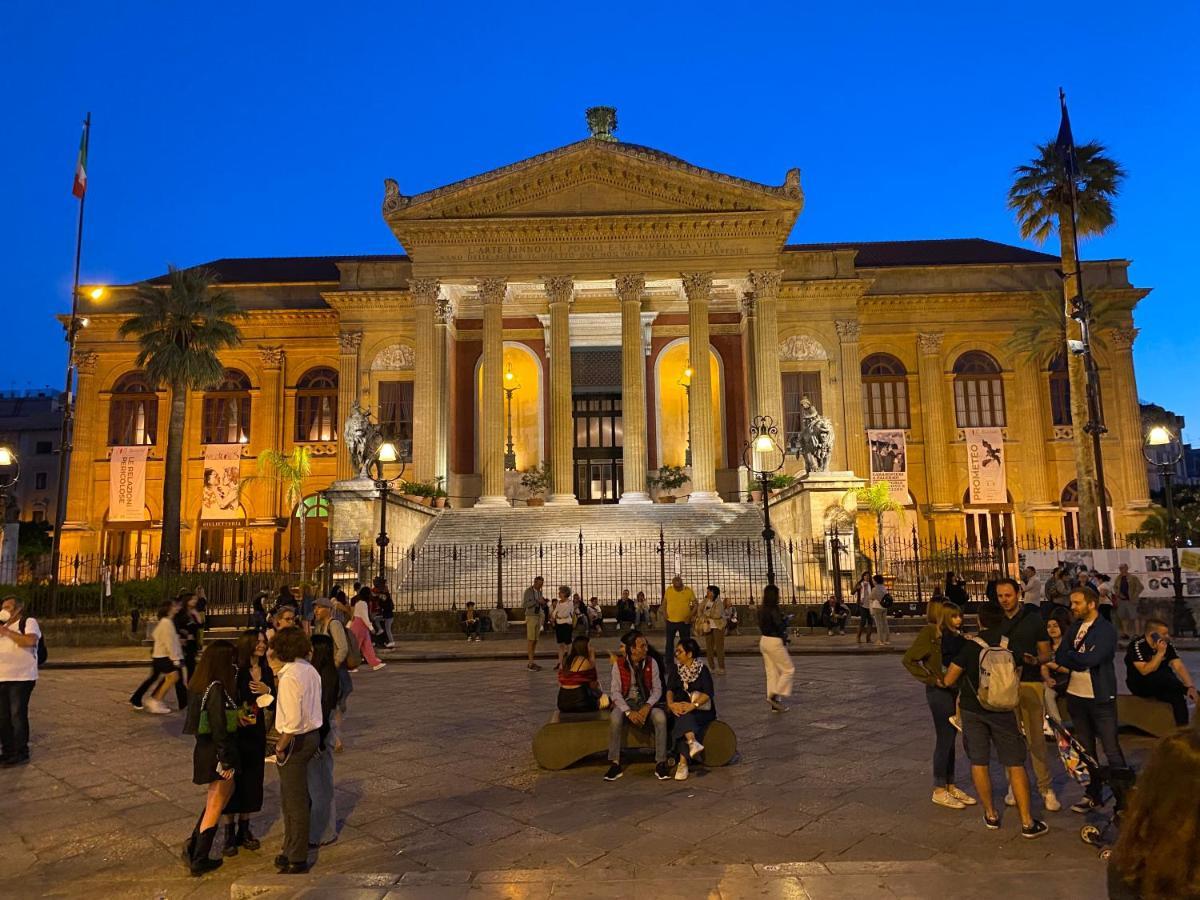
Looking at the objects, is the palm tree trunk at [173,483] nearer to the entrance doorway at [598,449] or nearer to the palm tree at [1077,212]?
the entrance doorway at [598,449]

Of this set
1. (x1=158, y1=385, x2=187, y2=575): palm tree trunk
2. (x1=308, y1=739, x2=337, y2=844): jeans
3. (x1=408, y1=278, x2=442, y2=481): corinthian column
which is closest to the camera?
(x1=308, y1=739, x2=337, y2=844): jeans

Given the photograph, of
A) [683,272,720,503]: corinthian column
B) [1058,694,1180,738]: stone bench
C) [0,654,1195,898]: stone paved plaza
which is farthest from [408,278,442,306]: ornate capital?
[1058,694,1180,738]: stone bench

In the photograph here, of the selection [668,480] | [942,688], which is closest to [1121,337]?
[668,480]

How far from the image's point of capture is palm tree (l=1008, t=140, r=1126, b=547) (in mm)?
26203

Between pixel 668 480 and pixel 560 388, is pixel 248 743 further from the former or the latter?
pixel 668 480

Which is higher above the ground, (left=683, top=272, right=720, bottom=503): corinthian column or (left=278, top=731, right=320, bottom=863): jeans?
(left=683, top=272, right=720, bottom=503): corinthian column

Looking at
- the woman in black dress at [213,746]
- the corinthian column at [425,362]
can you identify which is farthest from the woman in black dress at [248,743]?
the corinthian column at [425,362]

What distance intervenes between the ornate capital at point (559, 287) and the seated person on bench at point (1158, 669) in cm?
2540

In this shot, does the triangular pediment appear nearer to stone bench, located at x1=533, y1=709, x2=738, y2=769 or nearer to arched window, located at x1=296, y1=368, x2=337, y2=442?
arched window, located at x1=296, y1=368, x2=337, y2=442

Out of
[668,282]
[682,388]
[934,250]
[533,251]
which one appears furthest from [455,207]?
[934,250]

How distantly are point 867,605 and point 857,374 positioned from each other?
63.7 ft

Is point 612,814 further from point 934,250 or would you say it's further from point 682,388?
point 934,250

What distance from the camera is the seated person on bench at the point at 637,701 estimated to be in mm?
7105

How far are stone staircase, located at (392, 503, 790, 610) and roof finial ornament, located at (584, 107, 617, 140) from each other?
14.8 meters
